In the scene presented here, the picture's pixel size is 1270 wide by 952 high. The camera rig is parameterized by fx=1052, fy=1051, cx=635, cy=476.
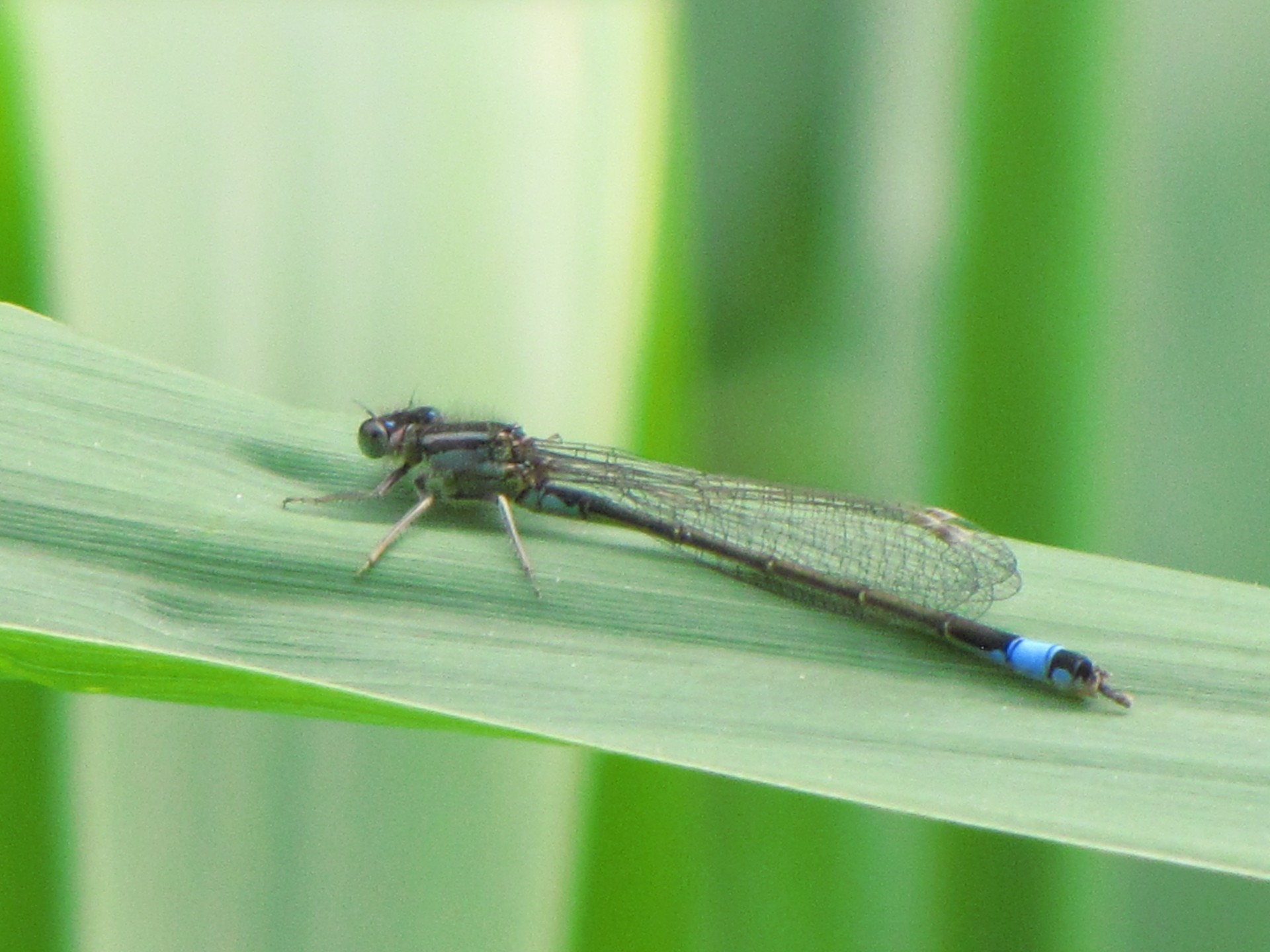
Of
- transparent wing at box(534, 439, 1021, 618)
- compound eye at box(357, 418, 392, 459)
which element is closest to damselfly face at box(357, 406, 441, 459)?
compound eye at box(357, 418, 392, 459)

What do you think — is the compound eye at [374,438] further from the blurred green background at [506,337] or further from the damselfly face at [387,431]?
the blurred green background at [506,337]

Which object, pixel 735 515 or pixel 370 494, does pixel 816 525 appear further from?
pixel 370 494

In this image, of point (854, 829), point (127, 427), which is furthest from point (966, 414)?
point (127, 427)

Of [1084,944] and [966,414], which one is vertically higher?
[966,414]

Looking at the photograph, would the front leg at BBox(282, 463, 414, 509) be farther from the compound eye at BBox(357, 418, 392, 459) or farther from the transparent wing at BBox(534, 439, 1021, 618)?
the transparent wing at BBox(534, 439, 1021, 618)

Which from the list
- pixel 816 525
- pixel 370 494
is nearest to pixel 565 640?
pixel 370 494

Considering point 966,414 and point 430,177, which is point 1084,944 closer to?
point 966,414

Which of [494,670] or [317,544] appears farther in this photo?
[317,544]
